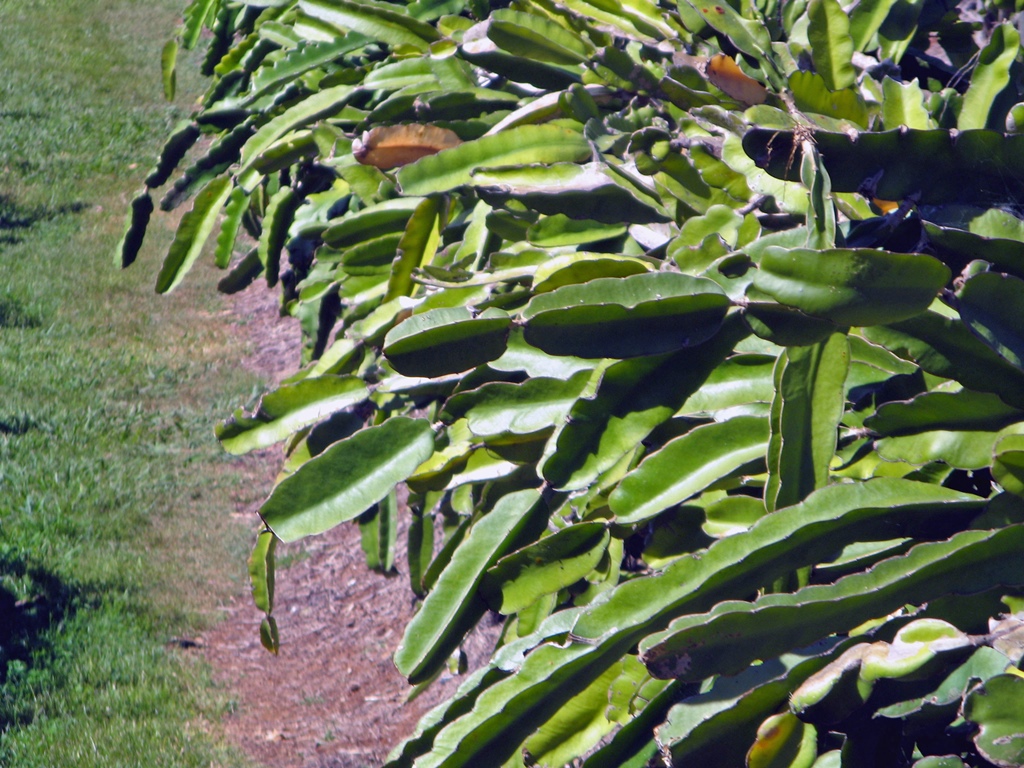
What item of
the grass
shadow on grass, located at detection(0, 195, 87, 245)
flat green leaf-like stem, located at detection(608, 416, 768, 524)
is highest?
flat green leaf-like stem, located at detection(608, 416, 768, 524)

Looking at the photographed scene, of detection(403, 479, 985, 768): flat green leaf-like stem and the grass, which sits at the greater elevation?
detection(403, 479, 985, 768): flat green leaf-like stem

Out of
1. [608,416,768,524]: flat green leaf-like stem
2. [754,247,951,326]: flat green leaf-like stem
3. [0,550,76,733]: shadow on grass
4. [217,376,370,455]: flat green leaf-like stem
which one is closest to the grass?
[0,550,76,733]: shadow on grass

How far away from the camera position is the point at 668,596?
1.33 m

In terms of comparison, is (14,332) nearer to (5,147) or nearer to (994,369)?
(5,147)

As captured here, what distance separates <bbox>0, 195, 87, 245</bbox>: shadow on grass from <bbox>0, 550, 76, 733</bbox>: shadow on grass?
16.7 ft

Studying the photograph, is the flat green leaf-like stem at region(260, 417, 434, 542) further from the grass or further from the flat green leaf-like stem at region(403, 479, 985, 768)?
the grass

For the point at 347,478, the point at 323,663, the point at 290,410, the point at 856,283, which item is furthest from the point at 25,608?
the point at 856,283

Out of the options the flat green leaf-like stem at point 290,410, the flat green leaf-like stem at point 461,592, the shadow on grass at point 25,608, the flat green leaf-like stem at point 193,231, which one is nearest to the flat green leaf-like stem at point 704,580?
the flat green leaf-like stem at point 461,592

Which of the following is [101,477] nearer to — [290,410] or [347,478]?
[290,410]

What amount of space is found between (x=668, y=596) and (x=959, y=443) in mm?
458

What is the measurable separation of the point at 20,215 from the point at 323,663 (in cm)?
672

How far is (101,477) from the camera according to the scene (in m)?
5.29

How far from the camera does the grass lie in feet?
11.8

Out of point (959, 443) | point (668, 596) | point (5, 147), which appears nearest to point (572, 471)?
point (668, 596)
